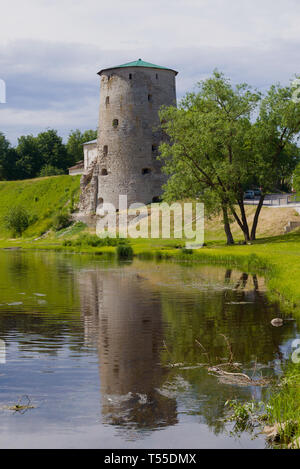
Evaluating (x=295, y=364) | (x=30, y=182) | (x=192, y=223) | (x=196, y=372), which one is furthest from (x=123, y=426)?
(x=30, y=182)

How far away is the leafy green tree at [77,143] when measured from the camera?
10838 cm

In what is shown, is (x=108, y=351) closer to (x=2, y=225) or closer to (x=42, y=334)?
(x=42, y=334)

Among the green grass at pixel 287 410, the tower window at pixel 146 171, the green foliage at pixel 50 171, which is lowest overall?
the green grass at pixel 287 410

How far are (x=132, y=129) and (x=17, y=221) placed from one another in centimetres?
1618

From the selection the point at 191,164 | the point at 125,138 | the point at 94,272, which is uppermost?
the point at 125,138

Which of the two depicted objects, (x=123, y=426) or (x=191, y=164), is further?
(x=191, y=164)

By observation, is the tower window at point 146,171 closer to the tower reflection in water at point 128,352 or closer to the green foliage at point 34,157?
the green foliage at point 34,157

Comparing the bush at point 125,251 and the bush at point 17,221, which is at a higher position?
the bush at point 17,221

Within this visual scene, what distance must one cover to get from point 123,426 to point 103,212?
190 ft

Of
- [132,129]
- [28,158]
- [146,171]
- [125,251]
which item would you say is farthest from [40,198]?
[125,251]

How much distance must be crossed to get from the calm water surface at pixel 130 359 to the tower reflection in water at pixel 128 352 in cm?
2

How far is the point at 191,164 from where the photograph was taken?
40844 millimetres

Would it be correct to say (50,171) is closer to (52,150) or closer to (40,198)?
(52,150)

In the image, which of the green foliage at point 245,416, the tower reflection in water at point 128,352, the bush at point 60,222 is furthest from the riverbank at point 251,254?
the bush at point 60,222
